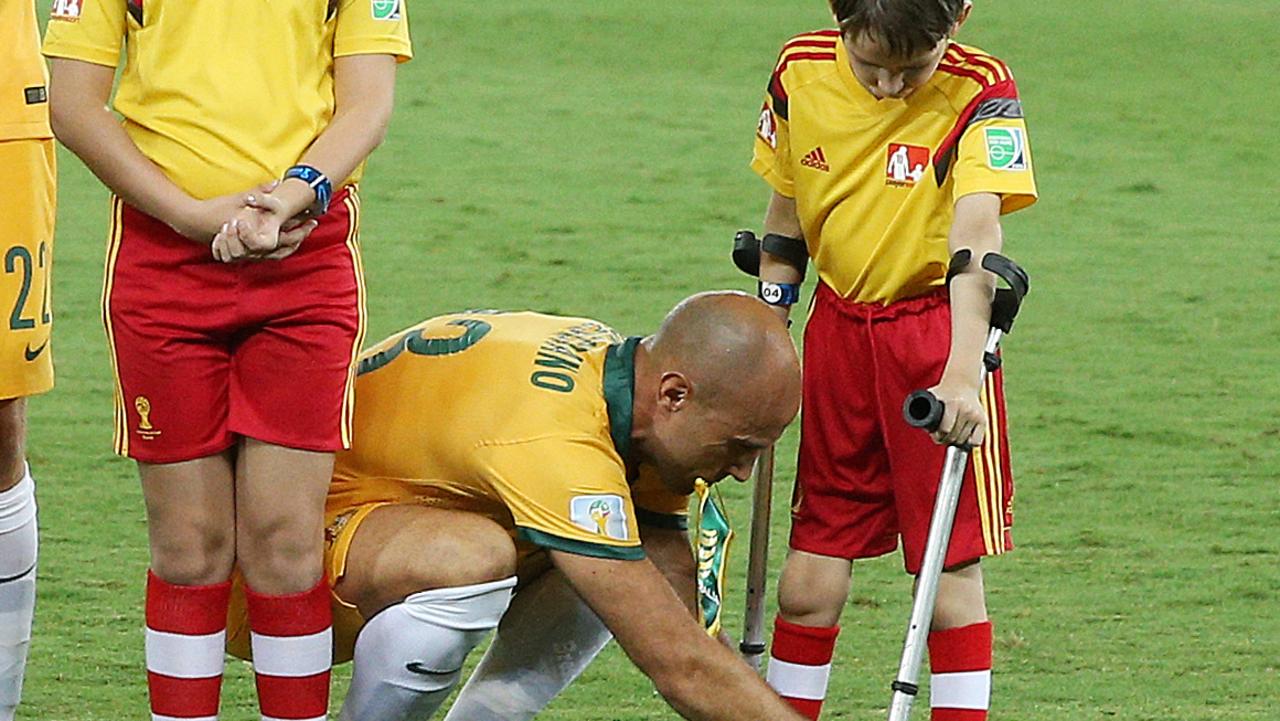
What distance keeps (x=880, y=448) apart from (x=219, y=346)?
956 millimetres

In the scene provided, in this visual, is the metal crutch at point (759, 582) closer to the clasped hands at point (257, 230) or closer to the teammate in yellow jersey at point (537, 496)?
the teammate in yellow jersey at point (537, 496)

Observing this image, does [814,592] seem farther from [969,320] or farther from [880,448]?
[969,320]


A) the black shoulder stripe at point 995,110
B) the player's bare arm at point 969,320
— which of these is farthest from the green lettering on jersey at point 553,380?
the black shoulder stripe at point 995,110

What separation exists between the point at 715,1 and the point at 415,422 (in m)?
9.39

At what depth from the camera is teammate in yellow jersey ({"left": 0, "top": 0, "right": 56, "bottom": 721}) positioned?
2.90m

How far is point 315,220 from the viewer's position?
8.77ft

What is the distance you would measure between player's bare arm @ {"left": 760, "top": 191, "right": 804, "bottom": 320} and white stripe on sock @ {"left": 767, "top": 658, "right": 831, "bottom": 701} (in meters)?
0.50

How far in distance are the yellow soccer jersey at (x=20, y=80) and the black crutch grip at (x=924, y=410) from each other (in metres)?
1.20

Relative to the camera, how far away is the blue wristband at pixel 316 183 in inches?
103

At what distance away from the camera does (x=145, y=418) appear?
2707 mm

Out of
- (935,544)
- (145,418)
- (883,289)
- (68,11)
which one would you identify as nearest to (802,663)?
(935,544)

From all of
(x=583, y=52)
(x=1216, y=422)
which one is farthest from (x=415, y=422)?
(x=583, y=52)

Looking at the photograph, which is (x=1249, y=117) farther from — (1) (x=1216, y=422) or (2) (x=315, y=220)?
(2) (x=315, y=220)

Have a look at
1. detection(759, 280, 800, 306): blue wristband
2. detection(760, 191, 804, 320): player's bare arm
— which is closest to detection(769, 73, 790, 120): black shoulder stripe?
detection(760, 191, 804, 320): player's bare arm
